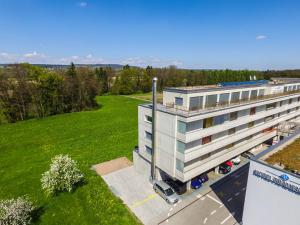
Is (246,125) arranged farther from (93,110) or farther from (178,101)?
(93,110)

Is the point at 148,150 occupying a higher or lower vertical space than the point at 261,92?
lower

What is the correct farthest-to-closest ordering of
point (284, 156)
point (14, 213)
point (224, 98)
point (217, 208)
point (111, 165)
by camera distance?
point (111, 165) → point (224, 98) → point (217, 208) → point (284, 156) → point (14, 213)

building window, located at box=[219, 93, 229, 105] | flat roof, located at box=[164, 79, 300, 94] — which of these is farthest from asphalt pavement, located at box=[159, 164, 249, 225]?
flat roof, located at box=[164, 79, 300, 94]

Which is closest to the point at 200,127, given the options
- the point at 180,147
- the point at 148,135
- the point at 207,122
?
the point at 207,122

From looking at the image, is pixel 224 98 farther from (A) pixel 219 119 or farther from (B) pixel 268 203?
(B) pixel 268 203

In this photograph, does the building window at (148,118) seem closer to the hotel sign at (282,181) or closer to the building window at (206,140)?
the building window at (206,140)

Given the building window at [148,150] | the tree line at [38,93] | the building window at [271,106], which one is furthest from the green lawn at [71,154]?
the building window at [271,106]

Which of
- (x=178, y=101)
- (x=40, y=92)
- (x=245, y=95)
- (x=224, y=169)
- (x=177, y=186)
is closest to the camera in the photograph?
(x=178, y=101)

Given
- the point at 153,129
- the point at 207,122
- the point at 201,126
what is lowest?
the point at 153,129
